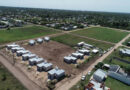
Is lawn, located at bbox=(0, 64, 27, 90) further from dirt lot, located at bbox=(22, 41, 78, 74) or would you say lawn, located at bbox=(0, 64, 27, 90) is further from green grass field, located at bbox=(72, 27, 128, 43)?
green grass field, located at bbox=(72, 27, 128, 43)

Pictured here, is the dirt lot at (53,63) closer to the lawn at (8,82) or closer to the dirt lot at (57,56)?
the dirt lot at (57,56)

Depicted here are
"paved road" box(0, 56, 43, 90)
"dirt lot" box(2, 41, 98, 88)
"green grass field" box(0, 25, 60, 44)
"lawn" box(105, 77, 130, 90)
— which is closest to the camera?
"paved road" box(0, 56, 43, 90)

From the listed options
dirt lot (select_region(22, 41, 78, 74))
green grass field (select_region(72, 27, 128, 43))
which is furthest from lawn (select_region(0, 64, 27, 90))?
green grass field (select_region(72, 27, 128, 43))

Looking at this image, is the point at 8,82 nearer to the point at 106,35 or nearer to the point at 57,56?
the point at 57,56

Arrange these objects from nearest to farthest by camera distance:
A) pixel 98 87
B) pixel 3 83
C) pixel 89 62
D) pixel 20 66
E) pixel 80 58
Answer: pixel 98 87 < pixel 3 83 < pixel 20 66 < pixel 89 62 < pixel 80 58

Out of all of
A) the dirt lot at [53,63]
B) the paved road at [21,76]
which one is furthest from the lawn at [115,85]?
the paved road at [21,76]

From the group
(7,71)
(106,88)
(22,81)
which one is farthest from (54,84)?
(7,71)

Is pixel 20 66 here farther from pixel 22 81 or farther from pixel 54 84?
pixel 54 84

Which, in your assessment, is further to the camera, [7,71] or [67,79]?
[7,71]
